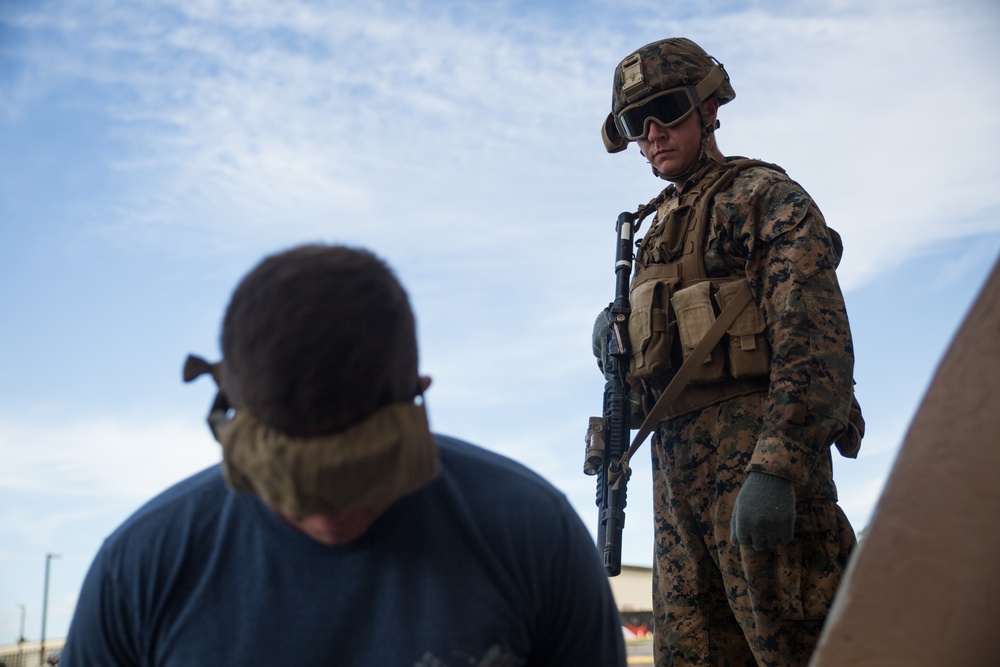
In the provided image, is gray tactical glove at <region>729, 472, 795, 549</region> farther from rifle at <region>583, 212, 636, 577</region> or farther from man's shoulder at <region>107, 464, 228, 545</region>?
man's shoulder at <region>107, 464, 228, 545</region>

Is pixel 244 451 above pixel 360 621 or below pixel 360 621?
above

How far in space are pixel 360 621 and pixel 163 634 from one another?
32 cm

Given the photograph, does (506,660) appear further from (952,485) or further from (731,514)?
(731,514)

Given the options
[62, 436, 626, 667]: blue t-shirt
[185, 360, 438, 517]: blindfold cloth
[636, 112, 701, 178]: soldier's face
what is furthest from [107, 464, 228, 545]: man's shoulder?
[636, 112, 701, 178]: soldier's face

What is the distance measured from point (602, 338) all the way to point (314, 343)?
260 centimetres

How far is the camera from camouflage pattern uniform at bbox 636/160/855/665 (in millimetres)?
3086

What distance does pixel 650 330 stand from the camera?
3.51 m

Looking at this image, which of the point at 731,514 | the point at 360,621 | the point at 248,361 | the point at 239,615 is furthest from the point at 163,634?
the point at 731,514

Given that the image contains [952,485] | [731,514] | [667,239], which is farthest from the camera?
[667,239]

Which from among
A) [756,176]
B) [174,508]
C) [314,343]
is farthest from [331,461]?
[756,176]

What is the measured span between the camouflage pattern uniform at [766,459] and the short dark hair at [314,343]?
1.85m

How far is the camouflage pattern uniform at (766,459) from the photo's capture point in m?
3.09

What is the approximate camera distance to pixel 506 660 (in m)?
1.69

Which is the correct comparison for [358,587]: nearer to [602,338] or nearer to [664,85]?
[602,338]
